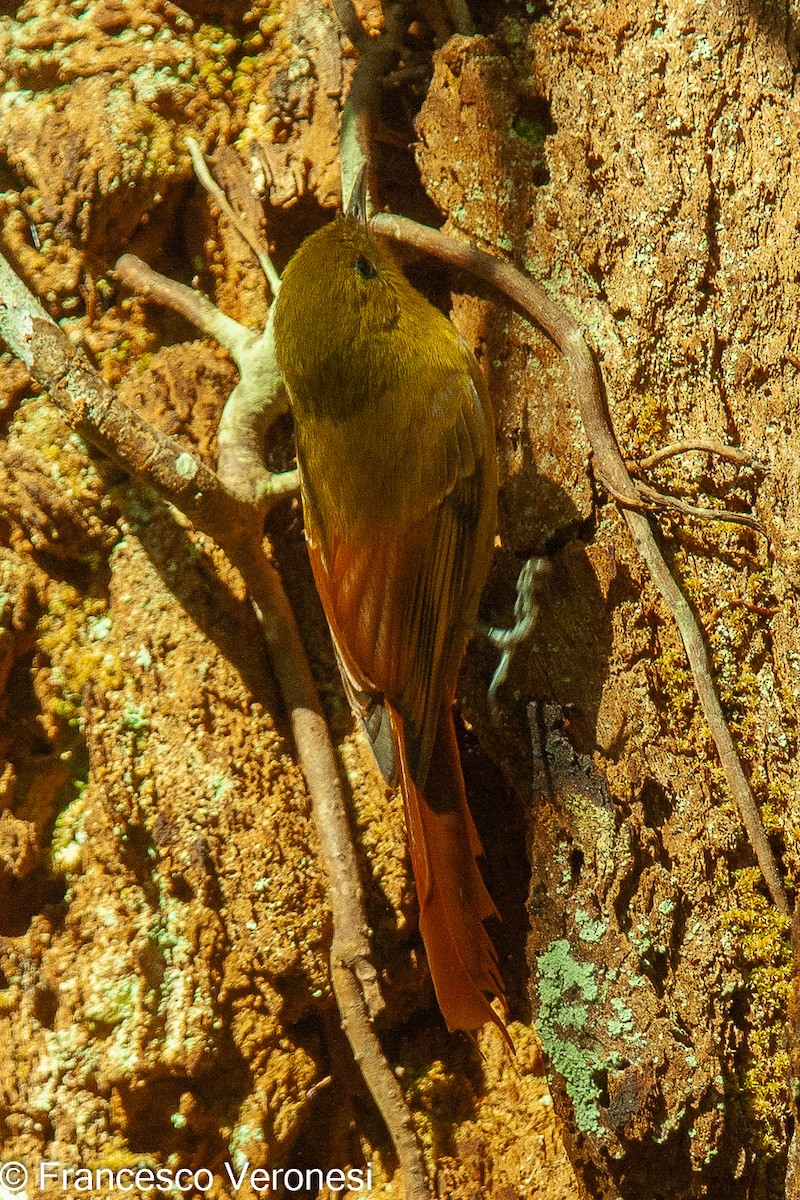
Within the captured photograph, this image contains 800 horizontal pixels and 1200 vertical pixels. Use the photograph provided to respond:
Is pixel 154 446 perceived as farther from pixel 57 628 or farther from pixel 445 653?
pixel 445 653

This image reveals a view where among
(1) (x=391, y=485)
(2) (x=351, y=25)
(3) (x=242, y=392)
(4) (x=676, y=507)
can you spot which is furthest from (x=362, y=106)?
(4) (x=676, y=507)

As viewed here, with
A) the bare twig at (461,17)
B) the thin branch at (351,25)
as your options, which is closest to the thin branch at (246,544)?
the thin branch at (351,25)

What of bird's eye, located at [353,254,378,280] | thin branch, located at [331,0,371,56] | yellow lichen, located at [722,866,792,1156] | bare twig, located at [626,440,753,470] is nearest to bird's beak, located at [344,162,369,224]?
bird's eye, located at [353,254,378,280]

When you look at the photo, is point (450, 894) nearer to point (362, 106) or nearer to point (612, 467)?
point (612, 467)

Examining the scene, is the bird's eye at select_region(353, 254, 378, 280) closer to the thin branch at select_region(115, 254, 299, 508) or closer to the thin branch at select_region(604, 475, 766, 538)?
the thin branch at select_region(115, 254, 299, 508)

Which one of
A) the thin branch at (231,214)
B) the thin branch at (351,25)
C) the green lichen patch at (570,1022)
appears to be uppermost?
the thin branch at (351,25)

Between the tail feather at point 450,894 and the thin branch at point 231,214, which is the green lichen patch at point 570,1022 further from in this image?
the thin branch at point 231,214

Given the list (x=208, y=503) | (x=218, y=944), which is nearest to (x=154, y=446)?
(x=208, y=503)
